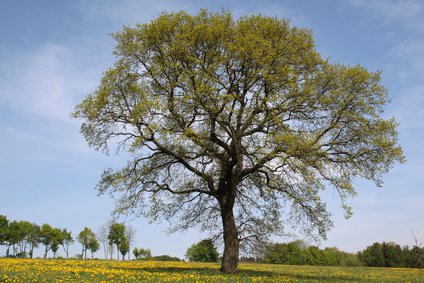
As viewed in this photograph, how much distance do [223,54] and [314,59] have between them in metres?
6.11

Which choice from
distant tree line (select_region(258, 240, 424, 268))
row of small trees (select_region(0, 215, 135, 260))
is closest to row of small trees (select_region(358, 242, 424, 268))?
distant tree line (select_region(258, 240, 424, 268))

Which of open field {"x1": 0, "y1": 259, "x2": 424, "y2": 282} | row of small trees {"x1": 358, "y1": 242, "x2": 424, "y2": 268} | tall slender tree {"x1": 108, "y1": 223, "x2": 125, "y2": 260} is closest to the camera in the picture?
open field {"x1": 0, "y1": 259, "x2": 424, "y2": 282}

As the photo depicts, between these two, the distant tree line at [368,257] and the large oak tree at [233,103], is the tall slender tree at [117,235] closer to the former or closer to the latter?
the distant tree line at [368,257]

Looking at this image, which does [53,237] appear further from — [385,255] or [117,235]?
[385,255]

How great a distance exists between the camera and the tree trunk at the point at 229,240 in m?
23.7

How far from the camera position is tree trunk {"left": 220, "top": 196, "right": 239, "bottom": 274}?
2372 cm

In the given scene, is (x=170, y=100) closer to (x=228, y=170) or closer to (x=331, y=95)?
(x=228, y=170)

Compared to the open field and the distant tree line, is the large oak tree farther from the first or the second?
the distant tree line

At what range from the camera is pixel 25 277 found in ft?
56.4

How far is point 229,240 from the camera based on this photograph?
24.3m

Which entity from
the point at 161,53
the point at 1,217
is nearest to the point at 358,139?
the point at 161,53

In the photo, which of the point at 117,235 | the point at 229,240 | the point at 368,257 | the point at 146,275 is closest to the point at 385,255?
the point at 368,257

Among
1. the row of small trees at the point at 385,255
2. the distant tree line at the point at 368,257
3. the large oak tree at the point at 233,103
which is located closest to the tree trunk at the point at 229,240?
the large oak tree at the point at 233,103

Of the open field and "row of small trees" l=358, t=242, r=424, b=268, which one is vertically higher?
the open field
